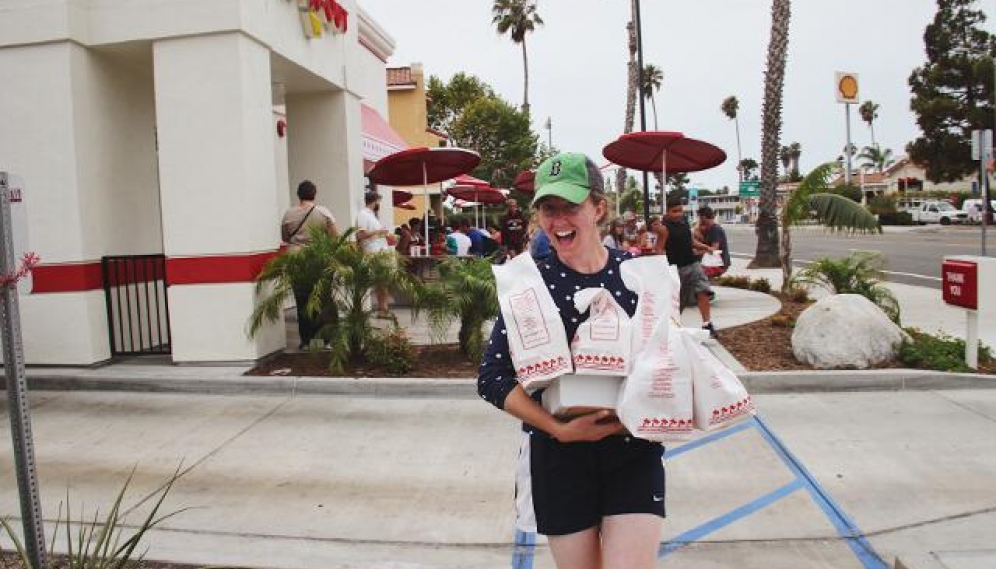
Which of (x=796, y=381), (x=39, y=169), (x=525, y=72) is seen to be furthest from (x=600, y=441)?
(x=525, y=72)

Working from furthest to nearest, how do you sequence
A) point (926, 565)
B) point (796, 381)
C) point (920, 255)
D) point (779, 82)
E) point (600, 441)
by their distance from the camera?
point (920, 255) → point (779, 82) → point (796, 381) → point (926, 565) → point (600, 441)

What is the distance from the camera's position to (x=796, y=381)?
7.42 m

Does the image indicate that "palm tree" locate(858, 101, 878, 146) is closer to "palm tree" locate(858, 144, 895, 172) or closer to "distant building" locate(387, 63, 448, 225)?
"palm tree" locate(858, 144, 895, 172)

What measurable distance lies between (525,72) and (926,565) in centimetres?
5494

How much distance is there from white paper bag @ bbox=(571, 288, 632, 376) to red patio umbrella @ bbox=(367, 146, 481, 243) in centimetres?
989

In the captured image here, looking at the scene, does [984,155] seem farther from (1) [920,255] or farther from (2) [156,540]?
(2) [156,540]

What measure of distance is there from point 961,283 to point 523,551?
19.4 ft

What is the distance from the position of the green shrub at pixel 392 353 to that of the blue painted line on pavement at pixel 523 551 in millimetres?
3706

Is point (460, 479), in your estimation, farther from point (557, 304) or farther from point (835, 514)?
point (557, 304)

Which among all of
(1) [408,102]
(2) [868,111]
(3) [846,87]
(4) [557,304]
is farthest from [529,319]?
(2) [868,111]

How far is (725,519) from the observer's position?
176 inches

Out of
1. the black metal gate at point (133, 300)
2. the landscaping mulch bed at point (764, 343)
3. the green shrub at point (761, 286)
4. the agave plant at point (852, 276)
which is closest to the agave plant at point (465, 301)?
the landscaping mulch bed at point (764, 343)

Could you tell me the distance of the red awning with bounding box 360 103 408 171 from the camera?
44.9 ft

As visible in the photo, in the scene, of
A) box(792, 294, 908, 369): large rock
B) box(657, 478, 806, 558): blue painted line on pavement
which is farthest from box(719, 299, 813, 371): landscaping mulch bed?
box(657, 478, 806, 558): blue painted line on pavement
